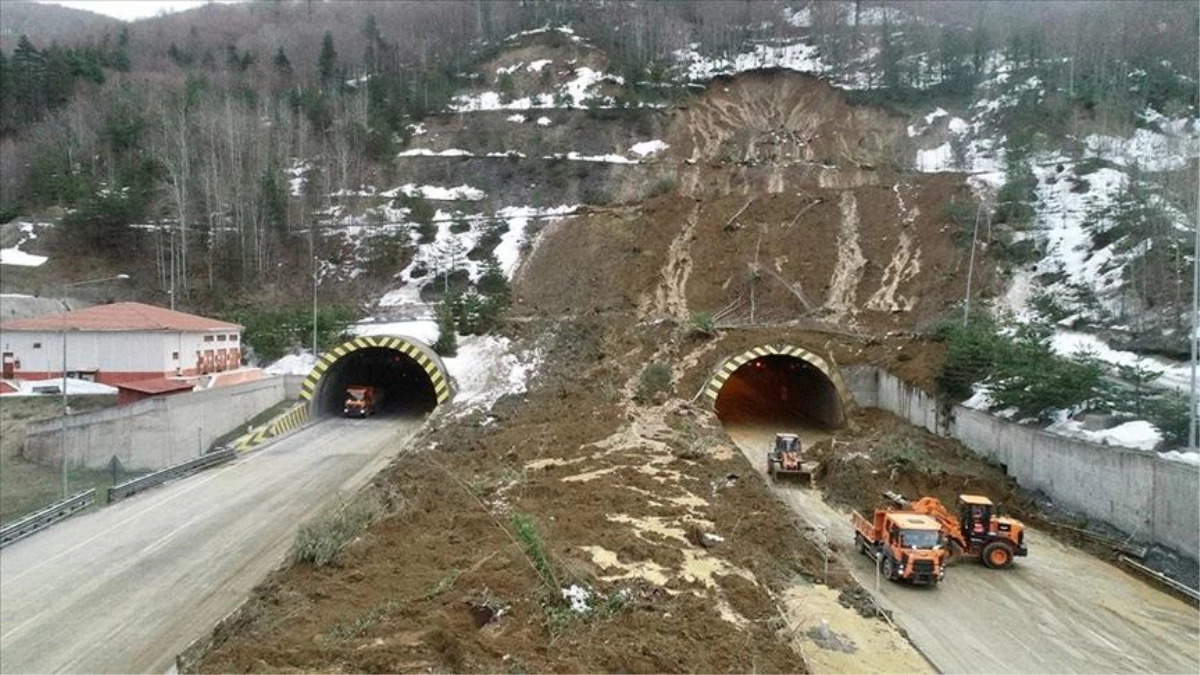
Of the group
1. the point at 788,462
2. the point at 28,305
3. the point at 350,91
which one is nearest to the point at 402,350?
the point at 788,462

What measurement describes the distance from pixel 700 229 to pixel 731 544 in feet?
106

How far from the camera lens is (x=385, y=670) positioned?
909cm

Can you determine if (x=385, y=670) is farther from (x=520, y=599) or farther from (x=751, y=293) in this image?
(x=751, y=293)

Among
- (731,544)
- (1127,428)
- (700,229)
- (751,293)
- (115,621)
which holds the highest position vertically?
(700,229)

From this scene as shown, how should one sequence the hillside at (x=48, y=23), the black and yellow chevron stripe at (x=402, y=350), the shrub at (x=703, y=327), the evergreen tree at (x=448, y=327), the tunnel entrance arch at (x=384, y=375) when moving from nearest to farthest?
the black and yellow chevron stripe at (x=402, y=350), the tunnel entrance arch at (x=384, y=375), the shrub at (x=703, y=327), the evergreen tree at (x=448, y=327), the hillside at (x=48, y=23)

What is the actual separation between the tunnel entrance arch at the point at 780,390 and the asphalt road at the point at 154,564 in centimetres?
1424

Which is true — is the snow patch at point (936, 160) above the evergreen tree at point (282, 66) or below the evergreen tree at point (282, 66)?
below

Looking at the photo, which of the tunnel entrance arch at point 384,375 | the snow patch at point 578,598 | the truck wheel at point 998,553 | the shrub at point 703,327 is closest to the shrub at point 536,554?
the snow patch at point 578,598

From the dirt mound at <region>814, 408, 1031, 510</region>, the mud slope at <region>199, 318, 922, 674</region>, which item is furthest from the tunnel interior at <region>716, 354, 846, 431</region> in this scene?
the mud slope at <region>199, 318, 922, 674</region>

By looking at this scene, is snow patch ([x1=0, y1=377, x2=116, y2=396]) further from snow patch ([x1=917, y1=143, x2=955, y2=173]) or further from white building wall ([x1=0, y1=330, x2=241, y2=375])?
snow patch ([x1=917, y1=143, x2=955, y2=173])

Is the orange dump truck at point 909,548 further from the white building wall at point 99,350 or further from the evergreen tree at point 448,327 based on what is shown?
the white building wall at point 99,350

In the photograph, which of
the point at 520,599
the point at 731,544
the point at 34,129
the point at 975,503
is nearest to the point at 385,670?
the point at 520,599

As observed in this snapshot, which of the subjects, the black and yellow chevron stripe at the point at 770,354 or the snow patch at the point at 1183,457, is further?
the black and yellow chevron stripe at the point at 770,354

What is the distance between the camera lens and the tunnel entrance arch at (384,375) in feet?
104
